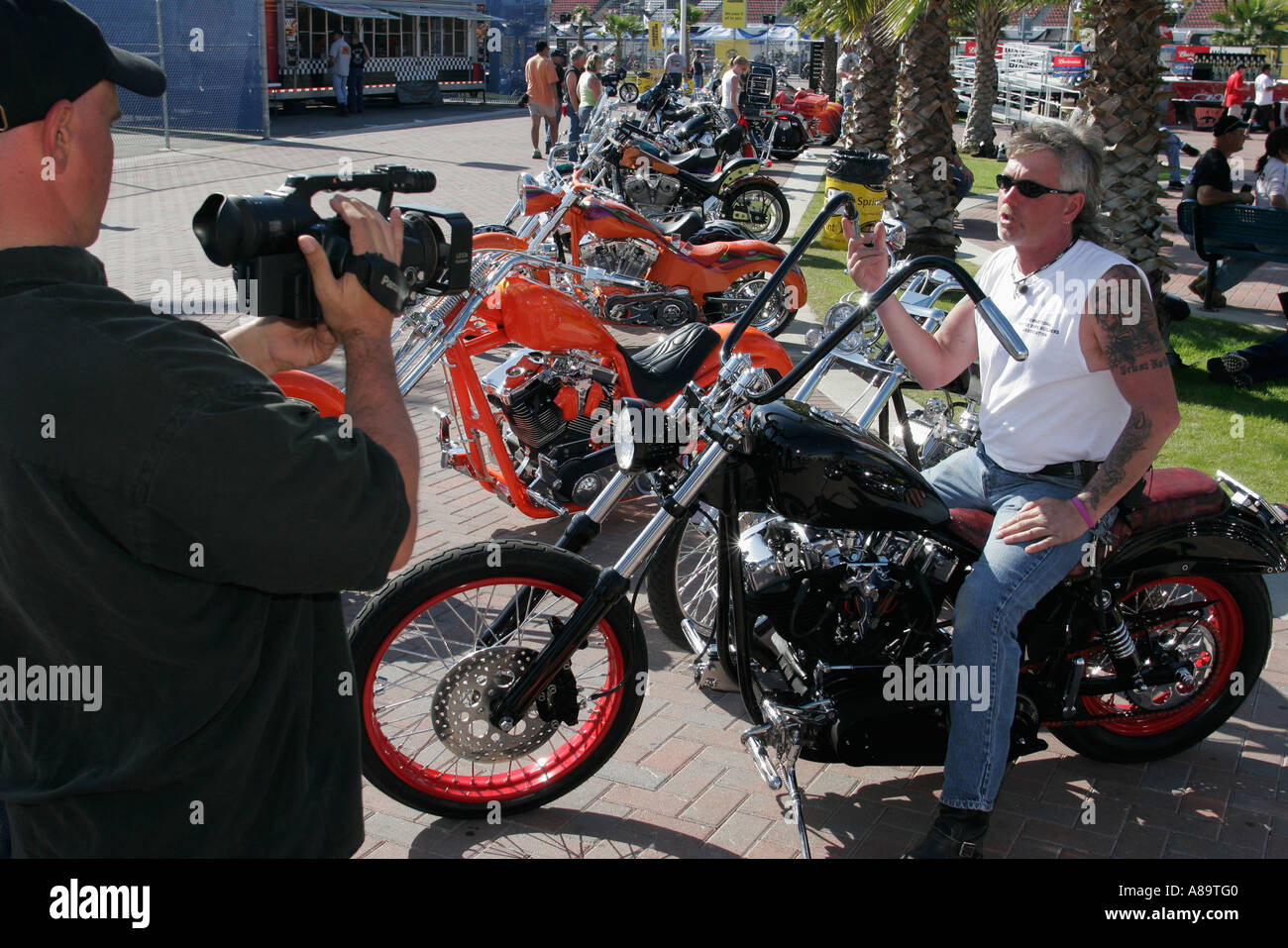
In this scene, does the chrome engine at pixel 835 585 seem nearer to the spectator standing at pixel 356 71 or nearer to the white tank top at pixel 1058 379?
the white tank top at pixel 1058 379

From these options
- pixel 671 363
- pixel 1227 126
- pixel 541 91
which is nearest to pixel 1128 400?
pixel 671 363

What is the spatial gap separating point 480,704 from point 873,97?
1272cm

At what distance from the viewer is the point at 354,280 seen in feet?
5.17

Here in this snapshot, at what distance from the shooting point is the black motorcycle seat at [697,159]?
13.7 meters

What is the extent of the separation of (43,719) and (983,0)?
19477 millimetres

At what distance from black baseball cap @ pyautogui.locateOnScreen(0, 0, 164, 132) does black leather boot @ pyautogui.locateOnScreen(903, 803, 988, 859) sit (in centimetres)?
269

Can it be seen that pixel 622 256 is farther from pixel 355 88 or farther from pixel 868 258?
pixel 355 88

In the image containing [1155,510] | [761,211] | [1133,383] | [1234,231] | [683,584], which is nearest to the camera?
[1133,383]

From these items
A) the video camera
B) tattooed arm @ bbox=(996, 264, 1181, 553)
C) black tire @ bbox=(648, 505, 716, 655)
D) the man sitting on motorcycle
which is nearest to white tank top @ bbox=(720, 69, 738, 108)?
black tire @ bbox=(648, 505, 716, 655)

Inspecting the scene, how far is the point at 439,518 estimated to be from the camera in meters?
5.62

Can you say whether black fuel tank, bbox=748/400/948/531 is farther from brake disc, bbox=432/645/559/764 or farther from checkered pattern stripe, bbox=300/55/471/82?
checkered pattern stripe, bbox=300/55/471/82

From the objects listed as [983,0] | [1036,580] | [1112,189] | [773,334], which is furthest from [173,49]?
[1036,580]

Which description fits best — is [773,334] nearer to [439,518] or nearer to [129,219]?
[439,518]

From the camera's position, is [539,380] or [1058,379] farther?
[539,380]
